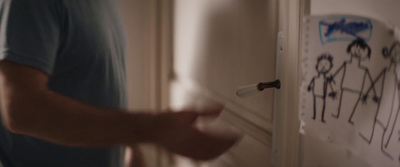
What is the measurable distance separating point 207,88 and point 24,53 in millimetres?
604

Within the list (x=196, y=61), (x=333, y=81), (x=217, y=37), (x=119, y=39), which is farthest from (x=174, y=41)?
(x=333, y=81)

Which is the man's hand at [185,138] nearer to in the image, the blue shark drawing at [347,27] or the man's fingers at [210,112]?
the man's fingers at [210,112]

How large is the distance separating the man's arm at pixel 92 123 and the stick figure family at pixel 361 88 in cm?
19

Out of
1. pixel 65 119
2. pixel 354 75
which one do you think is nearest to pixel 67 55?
pixel 65 119

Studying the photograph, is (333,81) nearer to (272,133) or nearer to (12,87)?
(272,133)

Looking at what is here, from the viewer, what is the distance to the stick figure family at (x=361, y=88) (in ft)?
1.63

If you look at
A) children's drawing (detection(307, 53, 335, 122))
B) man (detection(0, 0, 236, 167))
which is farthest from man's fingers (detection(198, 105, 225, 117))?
children's drawing (detection(307, 53, 335, 122))

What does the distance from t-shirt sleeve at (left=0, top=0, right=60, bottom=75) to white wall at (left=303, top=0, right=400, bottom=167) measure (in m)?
0.39

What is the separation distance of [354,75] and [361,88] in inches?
0.8

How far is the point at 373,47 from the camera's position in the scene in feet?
1.69

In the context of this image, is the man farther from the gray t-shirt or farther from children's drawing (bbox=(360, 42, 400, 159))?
children's drawing (bbox=(360, 42, 400, 159))

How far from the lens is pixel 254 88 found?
71 cm

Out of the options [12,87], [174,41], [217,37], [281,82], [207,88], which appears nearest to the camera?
[12,87]

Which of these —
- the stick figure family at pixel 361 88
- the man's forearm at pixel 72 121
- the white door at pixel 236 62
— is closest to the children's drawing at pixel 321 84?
the stick figure family at pixel 361 88
